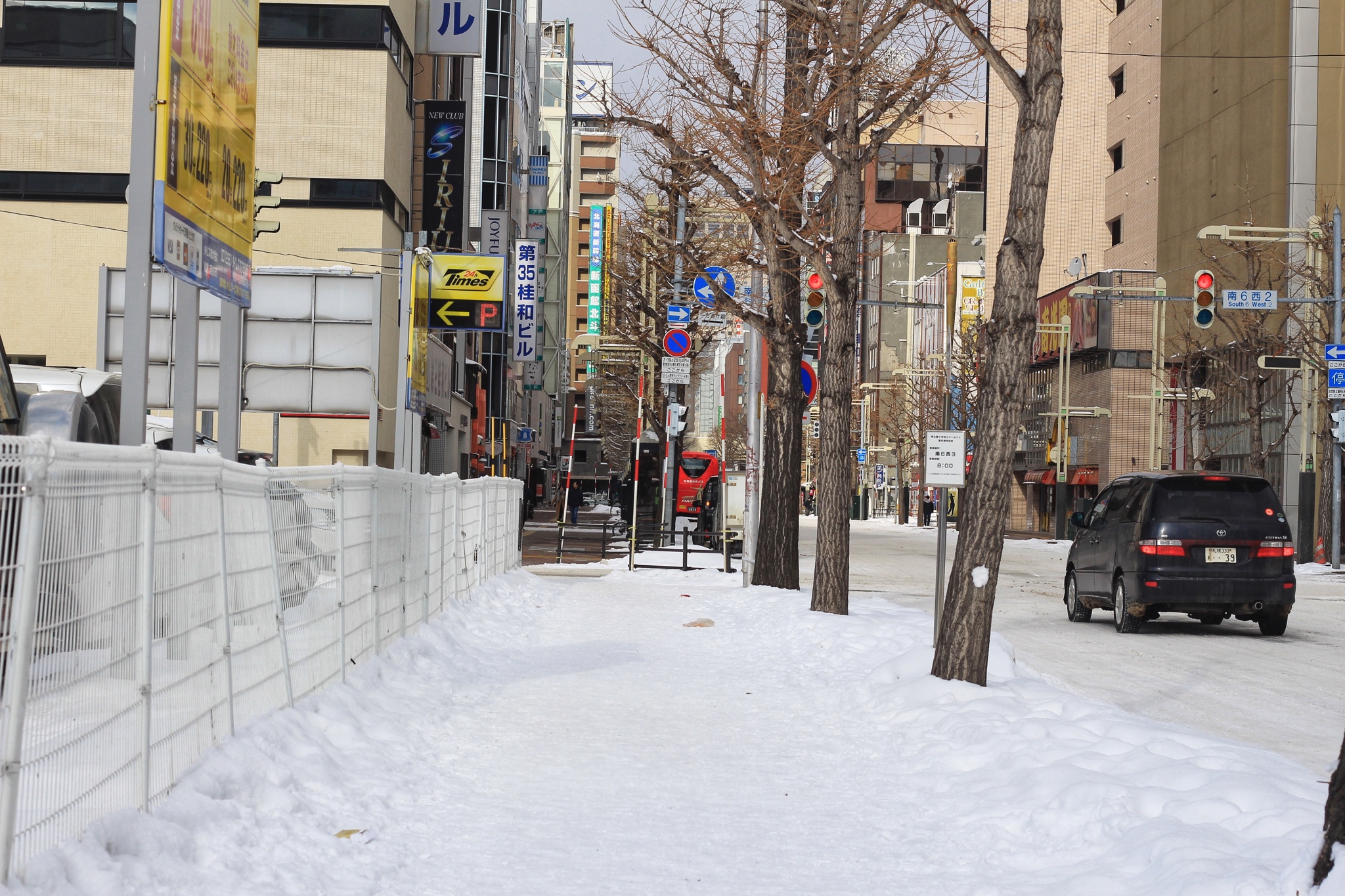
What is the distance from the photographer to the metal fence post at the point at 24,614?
4.29m

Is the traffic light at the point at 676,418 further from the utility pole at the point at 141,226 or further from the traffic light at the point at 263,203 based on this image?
the utility pole at the point at 141,226

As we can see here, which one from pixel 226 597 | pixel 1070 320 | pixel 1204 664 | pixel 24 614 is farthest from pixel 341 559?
pixel 1070 320

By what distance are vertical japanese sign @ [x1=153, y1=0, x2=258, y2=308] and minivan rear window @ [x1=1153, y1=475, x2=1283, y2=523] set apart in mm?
10668

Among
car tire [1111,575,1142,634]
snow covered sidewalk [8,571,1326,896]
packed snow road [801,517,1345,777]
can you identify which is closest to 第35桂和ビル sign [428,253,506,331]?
packed snow road [801,517,1345,777]

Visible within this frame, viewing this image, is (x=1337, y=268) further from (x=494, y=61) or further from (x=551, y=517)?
(x=494, y=61)

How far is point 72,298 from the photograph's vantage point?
38.4 m

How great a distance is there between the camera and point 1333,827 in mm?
4535

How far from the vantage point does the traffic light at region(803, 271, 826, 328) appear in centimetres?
2073

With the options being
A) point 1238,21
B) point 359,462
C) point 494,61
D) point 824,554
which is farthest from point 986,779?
point 494,61

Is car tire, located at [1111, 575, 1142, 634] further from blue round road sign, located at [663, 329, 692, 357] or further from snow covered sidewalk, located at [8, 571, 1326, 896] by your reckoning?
blue round road sign, located at [663, 329, 692, 357]

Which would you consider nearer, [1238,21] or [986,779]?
[986,779]

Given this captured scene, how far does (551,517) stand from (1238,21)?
118ft

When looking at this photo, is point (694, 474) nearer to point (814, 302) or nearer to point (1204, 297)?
point (1204, 297)

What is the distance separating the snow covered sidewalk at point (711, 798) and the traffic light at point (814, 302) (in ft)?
31.8
